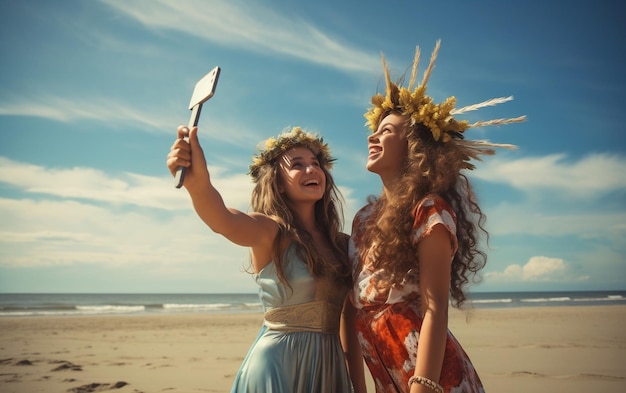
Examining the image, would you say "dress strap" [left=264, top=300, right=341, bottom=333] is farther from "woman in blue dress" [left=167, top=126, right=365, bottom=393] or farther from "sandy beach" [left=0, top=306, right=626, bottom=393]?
"sandy beach" [left=0, top=306, right=626, bottom=393]

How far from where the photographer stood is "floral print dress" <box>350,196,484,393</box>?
222 centimetres

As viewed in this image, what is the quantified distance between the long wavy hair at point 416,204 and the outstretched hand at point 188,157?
90 cm

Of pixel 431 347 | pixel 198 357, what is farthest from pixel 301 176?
pixel 198 357

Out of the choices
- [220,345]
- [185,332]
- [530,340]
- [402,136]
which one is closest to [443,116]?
[402,136]

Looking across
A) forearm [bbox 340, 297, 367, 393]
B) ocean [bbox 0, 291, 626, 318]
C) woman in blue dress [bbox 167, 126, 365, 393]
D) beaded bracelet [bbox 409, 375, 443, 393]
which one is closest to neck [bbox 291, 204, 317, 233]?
woman in blue dress [bbox 167, 126, 365, 393]

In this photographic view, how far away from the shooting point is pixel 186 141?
82.6 inches

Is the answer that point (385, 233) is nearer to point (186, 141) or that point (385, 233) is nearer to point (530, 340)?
point (186, 141)

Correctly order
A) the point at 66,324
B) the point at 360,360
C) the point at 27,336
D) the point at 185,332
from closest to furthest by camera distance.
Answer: the point at 360,360
the point at 27,336
the point at 185,332
the point at 66,324

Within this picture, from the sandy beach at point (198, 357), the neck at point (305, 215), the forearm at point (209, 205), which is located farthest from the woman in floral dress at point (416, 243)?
the sandy beach at point (198, 357)

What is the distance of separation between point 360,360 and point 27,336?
418 inches

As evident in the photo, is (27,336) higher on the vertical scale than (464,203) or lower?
lower

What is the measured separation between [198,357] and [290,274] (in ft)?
20.6

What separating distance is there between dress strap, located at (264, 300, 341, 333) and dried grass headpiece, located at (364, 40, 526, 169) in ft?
3.51

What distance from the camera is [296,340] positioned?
2.57 meters
